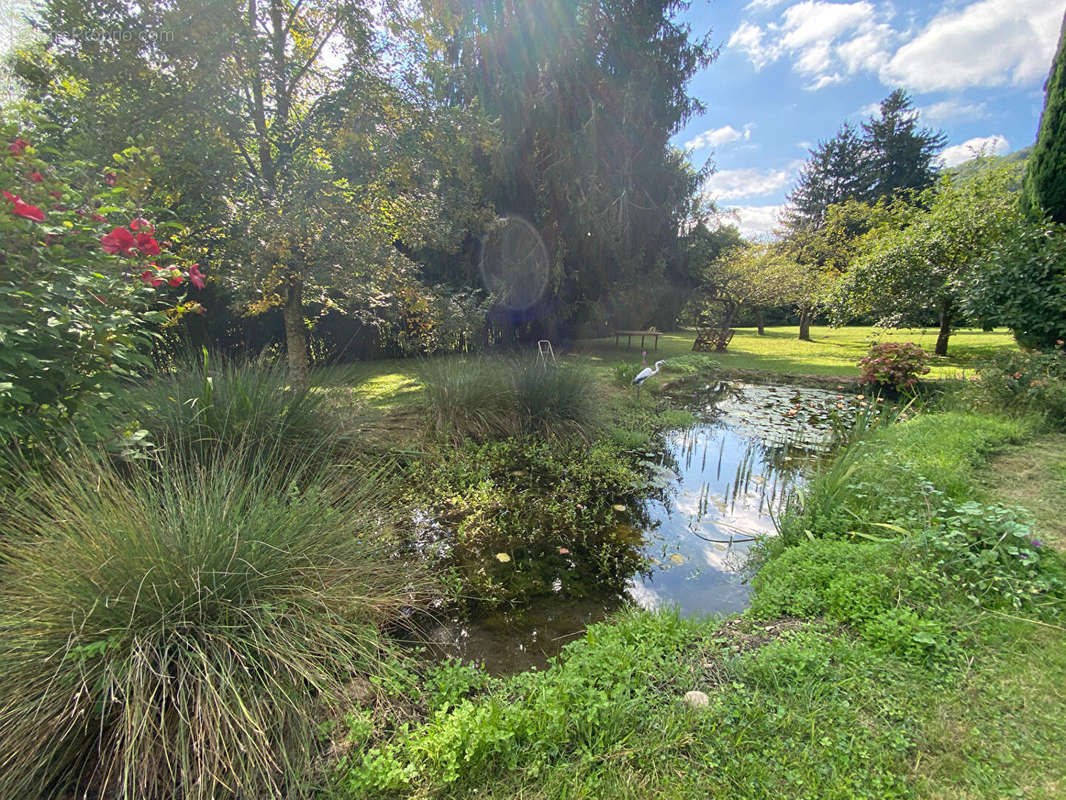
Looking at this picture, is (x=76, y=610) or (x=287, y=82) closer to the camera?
(x=76, y=610)

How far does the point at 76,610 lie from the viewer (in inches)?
51.8

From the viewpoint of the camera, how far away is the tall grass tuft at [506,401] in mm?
4715

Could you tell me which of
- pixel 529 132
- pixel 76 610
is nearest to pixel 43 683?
pixel 76 610

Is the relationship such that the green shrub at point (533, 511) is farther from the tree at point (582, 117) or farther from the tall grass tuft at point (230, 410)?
the tree at point (582, 117)

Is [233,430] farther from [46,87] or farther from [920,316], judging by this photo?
[920,316]

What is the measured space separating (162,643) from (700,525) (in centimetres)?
319

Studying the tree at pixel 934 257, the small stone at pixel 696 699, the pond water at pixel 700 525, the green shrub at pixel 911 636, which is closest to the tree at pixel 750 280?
the tree at pixel 934 257

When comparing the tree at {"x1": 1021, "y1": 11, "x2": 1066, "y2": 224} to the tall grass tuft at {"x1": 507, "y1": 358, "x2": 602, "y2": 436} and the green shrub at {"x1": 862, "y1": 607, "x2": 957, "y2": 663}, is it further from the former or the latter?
the green shrub at {"x1": 862, "y1": 607, "x2": 957, "y2": 663}

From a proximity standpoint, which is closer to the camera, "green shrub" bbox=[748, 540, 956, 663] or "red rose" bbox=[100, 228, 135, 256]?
"green shrub" bbox=[748, 540, 956, 663]

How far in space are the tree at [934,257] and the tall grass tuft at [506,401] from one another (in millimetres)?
8150

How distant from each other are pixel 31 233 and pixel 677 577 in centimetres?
352

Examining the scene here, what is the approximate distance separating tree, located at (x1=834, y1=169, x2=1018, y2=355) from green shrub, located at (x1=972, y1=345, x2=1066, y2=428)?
3.90m

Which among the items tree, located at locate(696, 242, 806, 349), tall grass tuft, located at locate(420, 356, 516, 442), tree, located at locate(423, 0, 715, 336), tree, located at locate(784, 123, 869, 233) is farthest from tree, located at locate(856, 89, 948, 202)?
tall grass tuft, located at locate(420, 356, 516, 442)

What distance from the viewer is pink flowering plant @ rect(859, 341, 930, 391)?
6699mm
